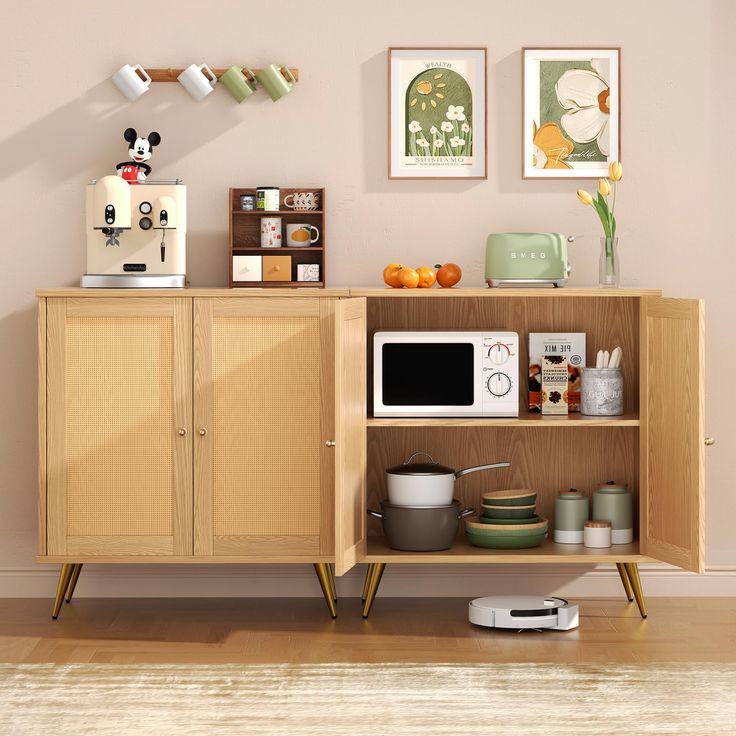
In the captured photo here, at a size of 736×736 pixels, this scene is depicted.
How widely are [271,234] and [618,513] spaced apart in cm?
151

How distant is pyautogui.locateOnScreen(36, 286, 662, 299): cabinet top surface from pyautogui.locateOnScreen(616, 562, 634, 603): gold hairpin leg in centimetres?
92

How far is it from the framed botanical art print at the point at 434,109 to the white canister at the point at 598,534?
134 centimetres

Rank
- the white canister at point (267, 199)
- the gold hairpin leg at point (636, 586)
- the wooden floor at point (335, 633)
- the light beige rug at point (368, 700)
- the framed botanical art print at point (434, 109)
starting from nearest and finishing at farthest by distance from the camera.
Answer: the light beige rug at point (368, 700), the wooden floor at point (335, 633), the gold hairpin leg at point (636, 586), the white canister at point (267, 199), the framed botanical art print at point (434, 109)

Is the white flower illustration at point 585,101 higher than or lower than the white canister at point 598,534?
higher

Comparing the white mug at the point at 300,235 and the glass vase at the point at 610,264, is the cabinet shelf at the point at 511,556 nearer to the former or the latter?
the glass vase at the point at 610,264

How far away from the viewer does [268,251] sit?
405cm

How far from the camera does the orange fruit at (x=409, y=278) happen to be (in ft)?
12.4

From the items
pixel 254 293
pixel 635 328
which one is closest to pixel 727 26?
pixel 635 328

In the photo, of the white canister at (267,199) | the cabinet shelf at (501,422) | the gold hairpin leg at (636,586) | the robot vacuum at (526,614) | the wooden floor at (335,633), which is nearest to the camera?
the wooden floor at (335,633)

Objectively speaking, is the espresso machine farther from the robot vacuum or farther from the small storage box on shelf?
the robot vacuum

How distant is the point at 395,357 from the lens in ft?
12.5

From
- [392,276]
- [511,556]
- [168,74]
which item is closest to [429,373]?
[392,276]

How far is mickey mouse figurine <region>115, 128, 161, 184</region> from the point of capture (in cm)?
390

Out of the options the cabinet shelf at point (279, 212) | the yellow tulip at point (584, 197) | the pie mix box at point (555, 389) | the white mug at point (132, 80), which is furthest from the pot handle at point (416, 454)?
the white mug at point (132, 80)
